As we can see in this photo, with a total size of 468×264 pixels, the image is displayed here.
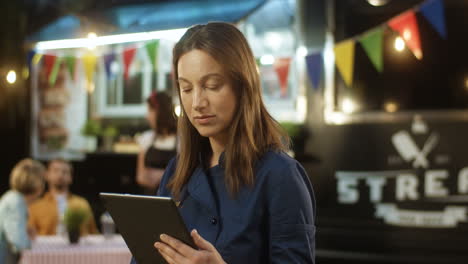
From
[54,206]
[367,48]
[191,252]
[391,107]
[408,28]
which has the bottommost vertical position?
[54,206]

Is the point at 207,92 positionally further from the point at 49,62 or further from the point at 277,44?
the point at 49,62

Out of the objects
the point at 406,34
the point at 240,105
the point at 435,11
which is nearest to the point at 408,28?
the point at 406,34

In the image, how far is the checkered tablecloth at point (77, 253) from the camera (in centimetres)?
374

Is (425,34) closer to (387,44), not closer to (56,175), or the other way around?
(387,44)

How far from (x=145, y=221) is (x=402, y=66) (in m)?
4.47

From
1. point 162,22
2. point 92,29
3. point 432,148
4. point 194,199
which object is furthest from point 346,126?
point 194,199

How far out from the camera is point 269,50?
6.40m

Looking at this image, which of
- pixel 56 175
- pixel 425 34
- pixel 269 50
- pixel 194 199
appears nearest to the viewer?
pixel 194 199

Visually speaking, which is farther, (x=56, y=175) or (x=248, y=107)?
(x=56, y=175)

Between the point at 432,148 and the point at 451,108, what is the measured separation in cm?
37

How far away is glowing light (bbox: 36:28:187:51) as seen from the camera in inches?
270

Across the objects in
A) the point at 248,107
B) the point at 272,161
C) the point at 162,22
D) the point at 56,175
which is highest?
the point at 162,22

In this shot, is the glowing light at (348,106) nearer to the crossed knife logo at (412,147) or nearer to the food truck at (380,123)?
the food truck at (380,123)

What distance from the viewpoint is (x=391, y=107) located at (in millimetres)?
5445
